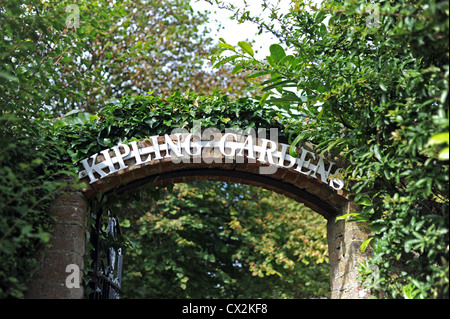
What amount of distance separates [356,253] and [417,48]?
188 centimetres

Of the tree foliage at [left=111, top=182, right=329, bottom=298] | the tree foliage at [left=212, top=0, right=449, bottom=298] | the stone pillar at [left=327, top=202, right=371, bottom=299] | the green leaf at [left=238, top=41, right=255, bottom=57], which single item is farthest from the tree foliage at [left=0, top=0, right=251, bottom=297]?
the tree foliage at [left=111, top=182, right=329, bottom=298]

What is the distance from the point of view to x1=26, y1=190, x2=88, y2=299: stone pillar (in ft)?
12.9

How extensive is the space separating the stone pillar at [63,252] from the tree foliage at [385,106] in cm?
175

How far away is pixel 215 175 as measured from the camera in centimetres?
470

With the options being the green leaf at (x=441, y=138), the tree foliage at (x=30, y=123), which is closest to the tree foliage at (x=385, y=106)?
the green leaf at (x=441, y=138)

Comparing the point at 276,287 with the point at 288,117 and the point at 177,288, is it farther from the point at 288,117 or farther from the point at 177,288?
the point at 288,117

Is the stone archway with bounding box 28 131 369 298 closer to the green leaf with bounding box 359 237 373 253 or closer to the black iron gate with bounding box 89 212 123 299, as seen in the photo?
the green leaf with bounding box 359 237 373 253

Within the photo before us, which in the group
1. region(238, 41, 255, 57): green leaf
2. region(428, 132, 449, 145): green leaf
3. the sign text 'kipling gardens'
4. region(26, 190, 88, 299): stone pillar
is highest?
region(238, 41, 255, 57): green leaf

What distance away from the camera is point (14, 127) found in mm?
3891

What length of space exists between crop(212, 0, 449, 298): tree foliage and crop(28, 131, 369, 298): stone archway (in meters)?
0.28

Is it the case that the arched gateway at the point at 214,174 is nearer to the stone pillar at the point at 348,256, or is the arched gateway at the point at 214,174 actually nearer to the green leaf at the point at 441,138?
the stone pillar at the point at 348,256
